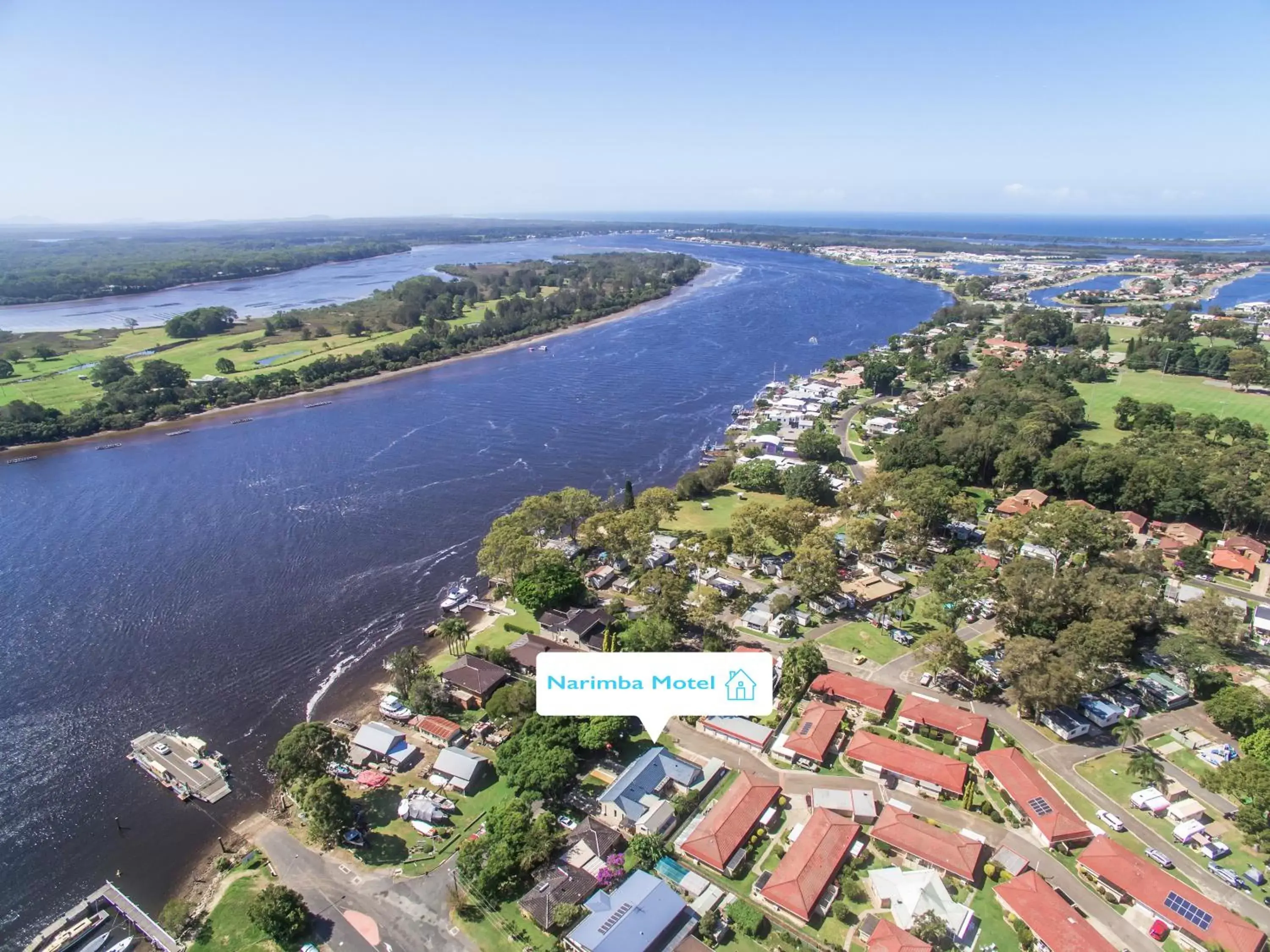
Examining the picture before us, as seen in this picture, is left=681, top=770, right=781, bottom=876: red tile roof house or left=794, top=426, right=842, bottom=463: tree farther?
left=794, top=426, right=842, bottom=463: tree

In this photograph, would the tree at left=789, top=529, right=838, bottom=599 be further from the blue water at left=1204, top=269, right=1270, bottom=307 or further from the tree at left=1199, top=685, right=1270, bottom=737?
the blue water at left=1204, top=269, right=1270, bottom=307

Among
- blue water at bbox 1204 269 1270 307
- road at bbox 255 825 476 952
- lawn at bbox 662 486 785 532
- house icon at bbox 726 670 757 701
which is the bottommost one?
road at bbox 255 825 476 952

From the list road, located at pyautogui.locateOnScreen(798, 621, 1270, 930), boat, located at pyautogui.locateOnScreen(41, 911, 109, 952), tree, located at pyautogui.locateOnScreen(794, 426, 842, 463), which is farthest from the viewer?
tree, located at pyautogui.locateOnScreen(794, 426, 842, 463)

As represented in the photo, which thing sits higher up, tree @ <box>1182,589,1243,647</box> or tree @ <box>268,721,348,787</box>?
tree @ <box>1182,589,1243,647</box>

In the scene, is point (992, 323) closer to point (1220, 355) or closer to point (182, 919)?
point (1220, 355)

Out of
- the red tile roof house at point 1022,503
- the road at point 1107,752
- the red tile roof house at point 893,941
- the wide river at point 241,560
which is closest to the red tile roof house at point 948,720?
the road at point 1107,752

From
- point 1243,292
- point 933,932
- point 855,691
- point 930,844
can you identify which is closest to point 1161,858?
point 930,844

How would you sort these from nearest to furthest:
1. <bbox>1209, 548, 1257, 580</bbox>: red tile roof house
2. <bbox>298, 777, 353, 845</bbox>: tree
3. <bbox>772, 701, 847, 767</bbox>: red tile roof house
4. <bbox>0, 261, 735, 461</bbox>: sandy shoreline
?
1. <bbox>298, 777, 353, 845</bbox>: tree
2. <bbox>772, 701, 847, 767</bbox>: red tile roof house
3. <bbox>1209, 548, 1257, 580</bbox>: red tile roof house
4. <bbox>0, 261, 735, 461</bbox>: sandy shoreline

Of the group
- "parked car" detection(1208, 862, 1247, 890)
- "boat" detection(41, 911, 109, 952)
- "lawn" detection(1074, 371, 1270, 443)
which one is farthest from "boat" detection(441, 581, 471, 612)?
"lawn" detection(1074, 371, 1270, 443)
